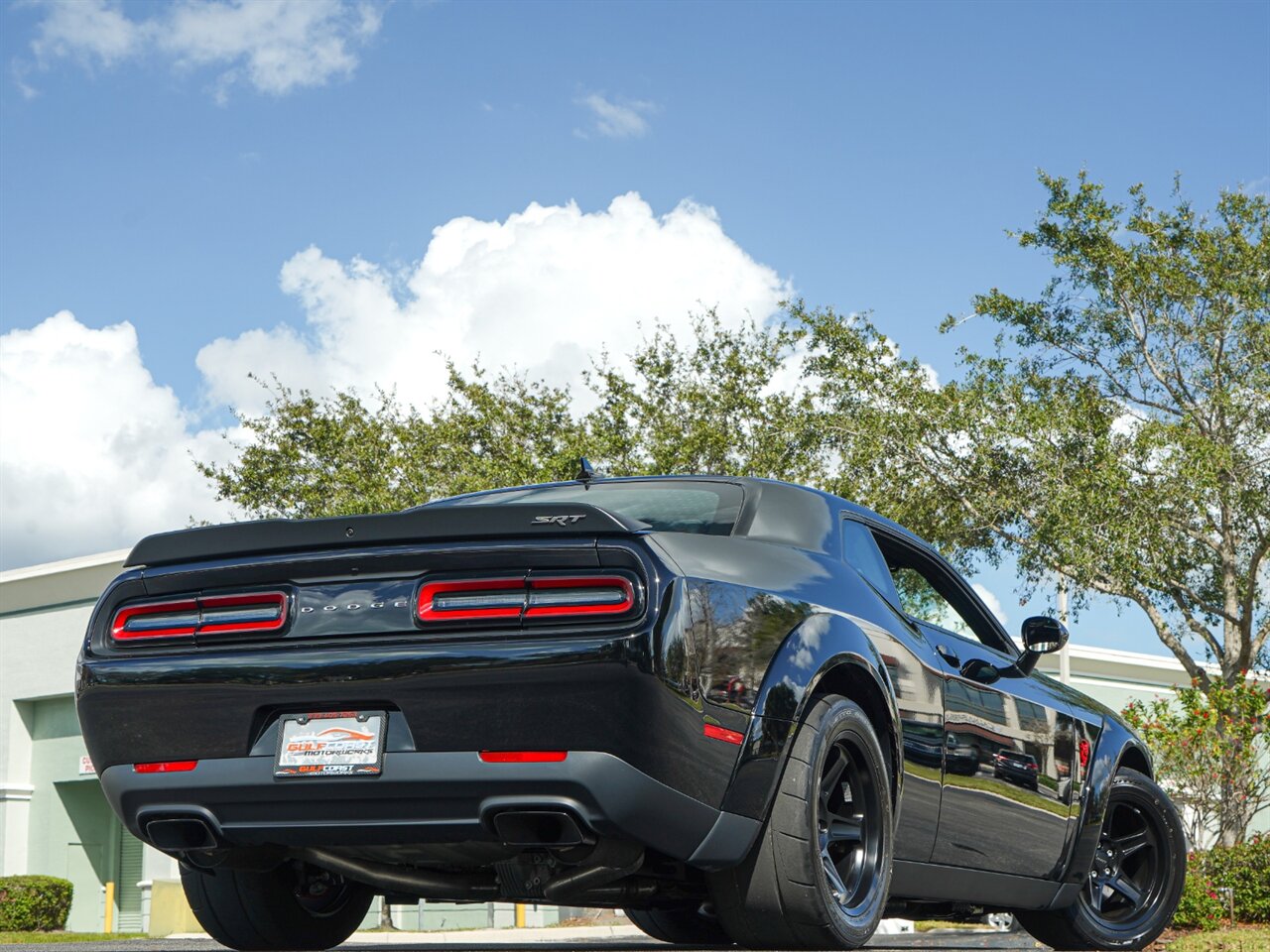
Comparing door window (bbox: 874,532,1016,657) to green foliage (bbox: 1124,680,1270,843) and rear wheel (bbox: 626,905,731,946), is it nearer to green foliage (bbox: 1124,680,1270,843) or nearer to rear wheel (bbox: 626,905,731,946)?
rear wheel (bbox: 626,905,731,946)

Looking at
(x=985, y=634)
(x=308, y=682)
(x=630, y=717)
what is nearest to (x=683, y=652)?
(x=630, y=717)

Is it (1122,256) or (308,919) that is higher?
(1122,256)

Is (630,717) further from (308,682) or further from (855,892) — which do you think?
(855,892)

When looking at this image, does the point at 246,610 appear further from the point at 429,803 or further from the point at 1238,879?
the point at 1238,879

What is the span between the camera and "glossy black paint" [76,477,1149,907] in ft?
12.9

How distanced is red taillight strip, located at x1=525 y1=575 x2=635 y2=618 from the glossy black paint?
3 cm

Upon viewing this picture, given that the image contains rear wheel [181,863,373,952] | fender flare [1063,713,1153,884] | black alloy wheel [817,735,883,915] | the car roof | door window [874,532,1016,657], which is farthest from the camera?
fender flare [1063,713,1153,884]

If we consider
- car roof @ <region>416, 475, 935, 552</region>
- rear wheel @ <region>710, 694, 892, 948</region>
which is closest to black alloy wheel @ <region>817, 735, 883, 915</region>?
rear wheel @ <region>710, 694, 892, 948</region>

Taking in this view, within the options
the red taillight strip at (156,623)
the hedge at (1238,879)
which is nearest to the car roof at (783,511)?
the red taillight strip at (156,623)

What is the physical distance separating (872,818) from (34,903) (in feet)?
84.9

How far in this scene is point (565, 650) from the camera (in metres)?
3.92

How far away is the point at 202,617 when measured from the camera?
4.36 m

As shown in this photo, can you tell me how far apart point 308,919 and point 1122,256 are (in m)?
20.9

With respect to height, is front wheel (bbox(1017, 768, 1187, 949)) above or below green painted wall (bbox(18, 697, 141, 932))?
above
